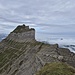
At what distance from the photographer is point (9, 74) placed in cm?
14338

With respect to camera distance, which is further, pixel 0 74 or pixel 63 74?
pixel 0 74

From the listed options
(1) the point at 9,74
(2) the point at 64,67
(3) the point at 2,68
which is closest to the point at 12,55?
(3) the point at 2,68

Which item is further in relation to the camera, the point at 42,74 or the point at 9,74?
the point at 9,74

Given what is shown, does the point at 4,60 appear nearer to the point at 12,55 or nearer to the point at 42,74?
the point at 12,55

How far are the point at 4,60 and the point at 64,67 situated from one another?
17219 cm

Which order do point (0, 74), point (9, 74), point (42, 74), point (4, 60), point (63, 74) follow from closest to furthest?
1. point (63, 74)
2. point (42, 74)
3. point (9, 74)
4. point (0, 74)
5. point (4, 60)

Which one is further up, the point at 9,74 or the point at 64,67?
the point at 64,67

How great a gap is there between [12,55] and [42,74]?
171 meters

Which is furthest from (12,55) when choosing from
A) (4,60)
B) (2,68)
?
(2,68)

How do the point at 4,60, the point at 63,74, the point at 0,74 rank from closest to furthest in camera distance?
the point at 63,74
the point at 0,74
the point at 4,60

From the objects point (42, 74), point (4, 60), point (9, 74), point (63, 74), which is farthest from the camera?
point (4, 60)

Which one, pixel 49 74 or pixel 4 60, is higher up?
pixel 49 74

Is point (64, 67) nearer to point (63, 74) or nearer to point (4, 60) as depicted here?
point (63, 74)

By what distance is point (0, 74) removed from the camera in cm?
16350
